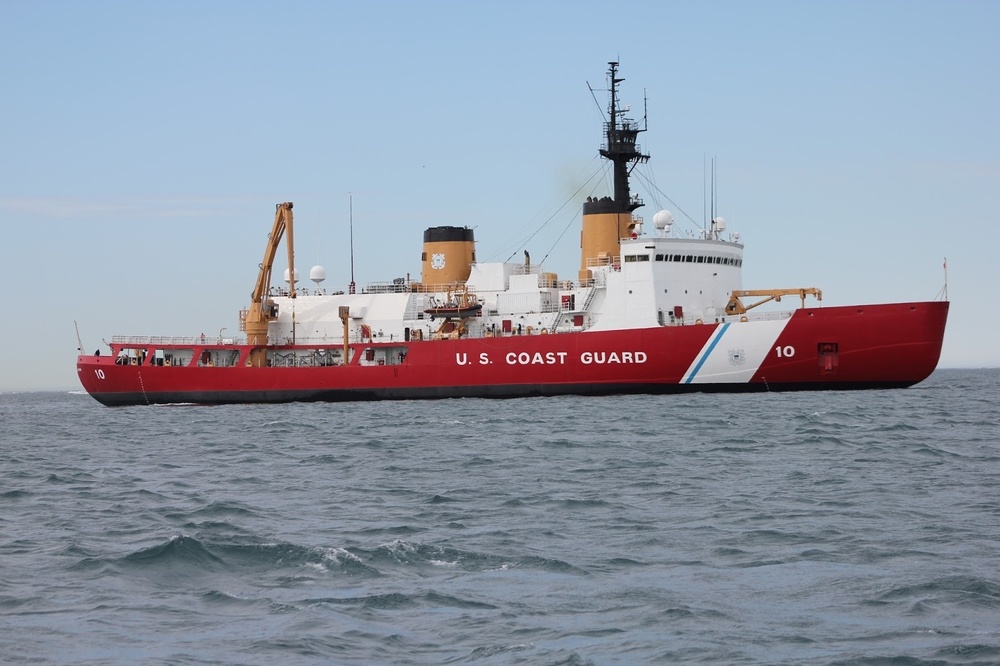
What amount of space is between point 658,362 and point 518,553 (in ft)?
80.2

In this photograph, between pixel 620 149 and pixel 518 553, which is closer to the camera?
pixel 518 553

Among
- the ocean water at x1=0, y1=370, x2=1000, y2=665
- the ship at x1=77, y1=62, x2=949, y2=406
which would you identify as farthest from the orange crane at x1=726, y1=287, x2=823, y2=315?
the ocean water at x1=0, y1=370, x2=1000, y2=665

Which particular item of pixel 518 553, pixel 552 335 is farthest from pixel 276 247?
pixel 518 553

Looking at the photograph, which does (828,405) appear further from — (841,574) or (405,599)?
(405,599)

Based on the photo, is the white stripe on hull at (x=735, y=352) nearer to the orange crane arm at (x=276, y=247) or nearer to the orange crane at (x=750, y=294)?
the orange crane at (x=750, y=294)

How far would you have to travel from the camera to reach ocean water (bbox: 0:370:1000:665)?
28.0 ft

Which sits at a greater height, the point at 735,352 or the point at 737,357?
the point at 735,352

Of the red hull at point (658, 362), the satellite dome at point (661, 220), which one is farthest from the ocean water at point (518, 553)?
the satellite dome at point (661, 220)

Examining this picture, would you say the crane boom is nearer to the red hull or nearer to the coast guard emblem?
the red hull

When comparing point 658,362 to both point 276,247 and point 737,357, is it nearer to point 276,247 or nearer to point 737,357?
point 737,357

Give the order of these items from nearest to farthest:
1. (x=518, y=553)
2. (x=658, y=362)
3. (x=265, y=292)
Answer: (x=518, y=553) → (x=658, y=362) → (x=265, y=292)

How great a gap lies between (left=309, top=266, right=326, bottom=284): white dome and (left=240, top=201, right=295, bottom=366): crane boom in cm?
78

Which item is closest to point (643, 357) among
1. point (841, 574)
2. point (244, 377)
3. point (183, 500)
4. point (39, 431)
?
point (244, 377)

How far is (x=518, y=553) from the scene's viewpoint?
11.4 meters
